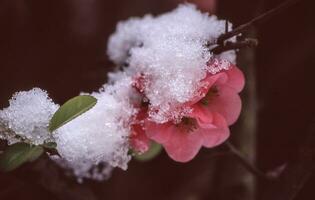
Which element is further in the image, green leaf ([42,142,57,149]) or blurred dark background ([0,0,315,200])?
blurred dark background ([0,0,315,200])

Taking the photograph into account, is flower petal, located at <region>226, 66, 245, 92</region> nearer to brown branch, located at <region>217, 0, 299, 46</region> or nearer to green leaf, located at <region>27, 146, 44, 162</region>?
brown branch, located at <region>217, 0, 299, 46</region>

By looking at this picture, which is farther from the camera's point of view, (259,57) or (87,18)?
(87,18)

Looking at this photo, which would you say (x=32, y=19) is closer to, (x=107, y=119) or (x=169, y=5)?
(x=169, y=5)

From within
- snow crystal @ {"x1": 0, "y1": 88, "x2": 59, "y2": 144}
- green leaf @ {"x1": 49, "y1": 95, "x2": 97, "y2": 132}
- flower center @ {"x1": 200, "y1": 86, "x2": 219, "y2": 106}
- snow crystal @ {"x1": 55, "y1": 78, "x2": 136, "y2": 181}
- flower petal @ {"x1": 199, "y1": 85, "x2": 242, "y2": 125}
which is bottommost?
flower petal @ {"x1": 199, "y1": 85, "x2": 242, "y2": 125}

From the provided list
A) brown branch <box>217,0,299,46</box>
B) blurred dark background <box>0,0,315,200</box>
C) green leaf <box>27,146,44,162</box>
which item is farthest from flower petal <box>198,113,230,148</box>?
blurred dark background <box>0,0,315,200</box>

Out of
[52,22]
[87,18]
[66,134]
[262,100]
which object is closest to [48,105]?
[66,134]
